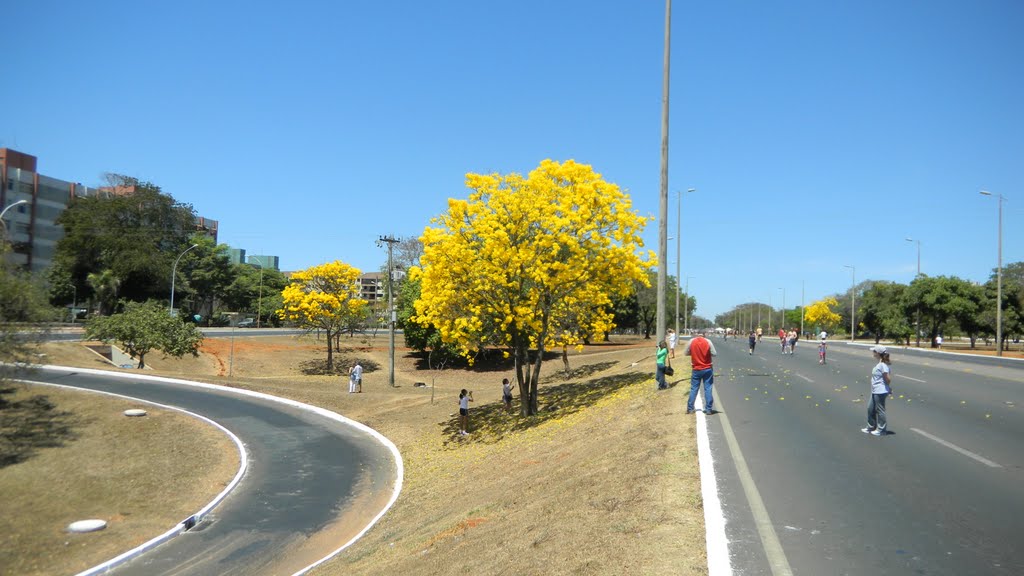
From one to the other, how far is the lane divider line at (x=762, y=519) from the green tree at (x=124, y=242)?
67477mm

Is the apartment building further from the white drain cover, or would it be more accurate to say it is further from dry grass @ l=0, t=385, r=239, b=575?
the white drain cover

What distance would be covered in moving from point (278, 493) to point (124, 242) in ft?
191

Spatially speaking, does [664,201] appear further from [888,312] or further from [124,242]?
[888,312]

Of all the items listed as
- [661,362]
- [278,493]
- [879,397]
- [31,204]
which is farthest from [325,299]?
[31,204]

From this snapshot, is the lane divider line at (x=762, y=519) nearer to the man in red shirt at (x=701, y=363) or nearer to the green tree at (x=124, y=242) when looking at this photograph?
the man in red shirt at (x=701, y=363)

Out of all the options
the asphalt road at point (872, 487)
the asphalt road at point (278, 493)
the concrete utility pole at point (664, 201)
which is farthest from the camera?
the concrete utility pole at point (664, 201)

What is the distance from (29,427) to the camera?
874 inches

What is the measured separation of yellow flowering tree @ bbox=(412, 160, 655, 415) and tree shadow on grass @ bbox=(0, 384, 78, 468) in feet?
42.5

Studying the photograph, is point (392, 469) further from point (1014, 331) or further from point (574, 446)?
point (1014, 331)

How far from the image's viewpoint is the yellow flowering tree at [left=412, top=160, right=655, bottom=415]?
794 inches

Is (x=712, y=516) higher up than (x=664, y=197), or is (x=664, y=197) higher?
(x=664, y=197)

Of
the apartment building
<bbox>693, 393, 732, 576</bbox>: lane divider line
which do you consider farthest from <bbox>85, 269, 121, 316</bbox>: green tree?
<bbox>693, 393, 732, 576</bbox>: lane divider line

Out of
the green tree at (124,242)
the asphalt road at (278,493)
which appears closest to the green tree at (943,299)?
A: the asphalt road at (278,493)

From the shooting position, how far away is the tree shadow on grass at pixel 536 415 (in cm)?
2066
